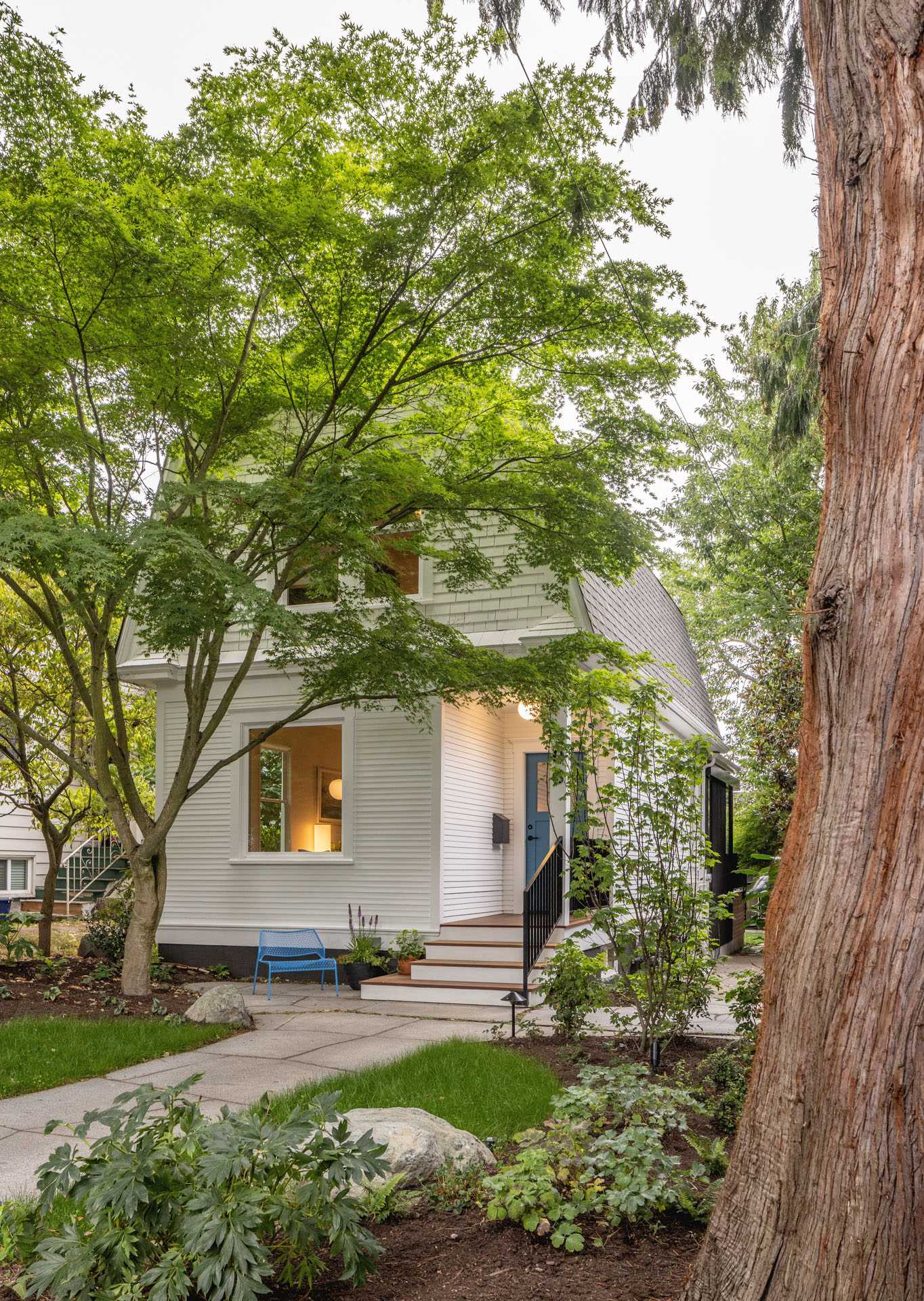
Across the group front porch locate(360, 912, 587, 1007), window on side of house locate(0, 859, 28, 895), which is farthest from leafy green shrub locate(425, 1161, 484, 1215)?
window on side of house locate(0, 859, 28, 895)

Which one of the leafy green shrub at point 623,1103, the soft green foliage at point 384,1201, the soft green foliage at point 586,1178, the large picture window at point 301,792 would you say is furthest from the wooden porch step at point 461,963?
the soft green foliage at point 384,1201

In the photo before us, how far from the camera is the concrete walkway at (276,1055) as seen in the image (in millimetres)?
5496

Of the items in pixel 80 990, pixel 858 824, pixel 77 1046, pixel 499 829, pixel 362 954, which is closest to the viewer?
pixel 858 824

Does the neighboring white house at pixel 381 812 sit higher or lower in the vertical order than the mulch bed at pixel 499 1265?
higher

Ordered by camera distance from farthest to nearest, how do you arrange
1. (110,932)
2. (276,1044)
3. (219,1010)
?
(110,932) < (219,1010) < (276,1044)

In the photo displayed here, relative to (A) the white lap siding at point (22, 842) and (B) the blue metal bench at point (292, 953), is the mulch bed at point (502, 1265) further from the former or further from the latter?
(A) the white lap siding at point (22, 842)

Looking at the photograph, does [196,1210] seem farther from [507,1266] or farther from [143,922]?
[143,922]

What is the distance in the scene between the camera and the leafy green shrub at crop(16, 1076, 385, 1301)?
274 cm

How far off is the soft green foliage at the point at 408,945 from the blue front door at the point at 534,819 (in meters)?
2.14

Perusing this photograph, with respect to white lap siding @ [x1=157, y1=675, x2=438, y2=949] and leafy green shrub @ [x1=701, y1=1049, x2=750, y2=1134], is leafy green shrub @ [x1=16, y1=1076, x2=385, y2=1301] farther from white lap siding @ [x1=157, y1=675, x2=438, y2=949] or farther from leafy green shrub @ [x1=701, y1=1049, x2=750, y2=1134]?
white lap siding @ [x1=157, y1=675, x2=438, y2=949]

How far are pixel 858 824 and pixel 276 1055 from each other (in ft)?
19.6

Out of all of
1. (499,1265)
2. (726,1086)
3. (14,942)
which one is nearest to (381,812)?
(14,942)

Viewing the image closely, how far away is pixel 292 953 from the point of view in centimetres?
1109

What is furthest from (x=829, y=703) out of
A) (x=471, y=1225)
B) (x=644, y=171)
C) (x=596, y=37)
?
(x=644, y=171)
